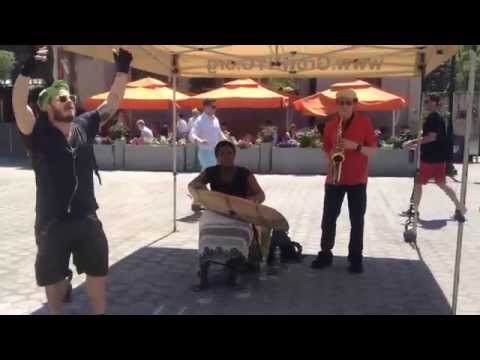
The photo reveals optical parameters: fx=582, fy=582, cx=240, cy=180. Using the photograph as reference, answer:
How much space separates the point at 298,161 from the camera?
1460 centimetres

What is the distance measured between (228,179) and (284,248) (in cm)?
113

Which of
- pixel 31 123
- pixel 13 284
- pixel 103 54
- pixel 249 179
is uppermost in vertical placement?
pixel 103 54

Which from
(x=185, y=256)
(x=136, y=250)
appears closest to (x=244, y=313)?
(x=185, y=256)

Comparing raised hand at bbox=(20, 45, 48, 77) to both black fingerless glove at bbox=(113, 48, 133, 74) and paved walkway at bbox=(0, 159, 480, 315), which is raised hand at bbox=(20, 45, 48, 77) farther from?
paved walkway at bbox=(0, 159, 480, 315)

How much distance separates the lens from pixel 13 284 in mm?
5305

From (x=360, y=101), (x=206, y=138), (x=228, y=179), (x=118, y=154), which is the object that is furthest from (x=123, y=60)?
(x=118, y=154)

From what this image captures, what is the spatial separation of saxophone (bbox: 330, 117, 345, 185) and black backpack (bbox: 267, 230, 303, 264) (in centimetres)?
82

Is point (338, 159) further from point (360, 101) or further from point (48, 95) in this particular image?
point (360, 101)

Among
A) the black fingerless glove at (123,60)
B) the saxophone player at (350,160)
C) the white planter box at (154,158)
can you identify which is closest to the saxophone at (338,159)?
the saxophone player at (350,160)

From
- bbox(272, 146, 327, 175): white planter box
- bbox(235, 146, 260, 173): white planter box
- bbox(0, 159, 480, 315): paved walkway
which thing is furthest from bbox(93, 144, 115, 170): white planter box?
bbox(0, 159, 480, 315): paved walkway

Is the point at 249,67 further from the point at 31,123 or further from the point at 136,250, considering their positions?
the point at 31,123

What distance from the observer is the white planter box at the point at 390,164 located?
14117 mm
